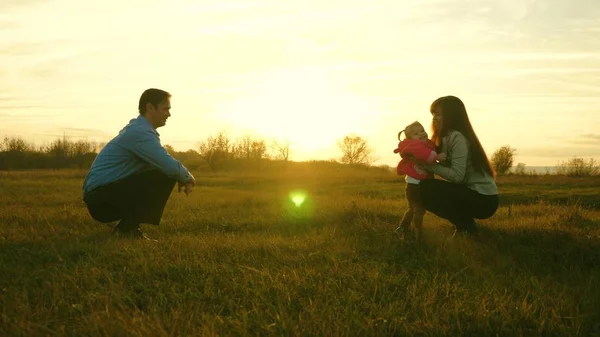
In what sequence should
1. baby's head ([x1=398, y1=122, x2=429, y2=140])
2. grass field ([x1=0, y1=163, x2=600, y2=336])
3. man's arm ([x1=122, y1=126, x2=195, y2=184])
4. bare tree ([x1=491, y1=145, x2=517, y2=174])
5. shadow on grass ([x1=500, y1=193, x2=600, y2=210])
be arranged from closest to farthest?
1. grass field ([x1=0, y1=163, x2=600, y2=336])
2. man's arm ([x1=122, y1=126, x2=195, y2=184])
3. baby's head ([x1=398, y1=122, x2=429, y2=140])
4. shadow on grass ([x1=500, y1=193, x2=600, y2=210])
5. bare tree ([x1=491, y1=145, x2=517, y2=174])

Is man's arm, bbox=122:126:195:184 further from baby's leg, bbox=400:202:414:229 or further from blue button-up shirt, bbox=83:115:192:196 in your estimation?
baby's leg, bbox=400:202:414:229

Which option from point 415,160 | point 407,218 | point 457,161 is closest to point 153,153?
point 415,160

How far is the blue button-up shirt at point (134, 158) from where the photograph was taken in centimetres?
582

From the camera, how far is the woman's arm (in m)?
6.01

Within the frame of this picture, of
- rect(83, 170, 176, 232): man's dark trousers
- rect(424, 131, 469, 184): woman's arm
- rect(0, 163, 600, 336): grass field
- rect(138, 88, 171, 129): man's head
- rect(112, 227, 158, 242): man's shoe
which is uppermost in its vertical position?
rect(138, 88, 171, 129): man's head

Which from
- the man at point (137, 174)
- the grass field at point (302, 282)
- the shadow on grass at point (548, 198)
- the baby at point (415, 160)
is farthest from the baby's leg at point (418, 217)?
the shadow on grass at point (548, 198)

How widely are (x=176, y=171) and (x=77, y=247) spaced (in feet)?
4.60

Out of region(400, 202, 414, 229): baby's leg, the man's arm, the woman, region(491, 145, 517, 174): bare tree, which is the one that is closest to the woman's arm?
the woman

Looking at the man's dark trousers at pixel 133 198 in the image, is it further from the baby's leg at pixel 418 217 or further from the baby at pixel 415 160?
the baby's leg at pixel 418 217

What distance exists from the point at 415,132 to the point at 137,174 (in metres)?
3.67

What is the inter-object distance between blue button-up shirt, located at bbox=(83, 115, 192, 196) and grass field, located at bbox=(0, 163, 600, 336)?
0.83m

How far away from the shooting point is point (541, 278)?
4512mm

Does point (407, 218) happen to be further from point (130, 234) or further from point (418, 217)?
point (130, 234)

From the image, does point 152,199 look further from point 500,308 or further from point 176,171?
point 500,308
